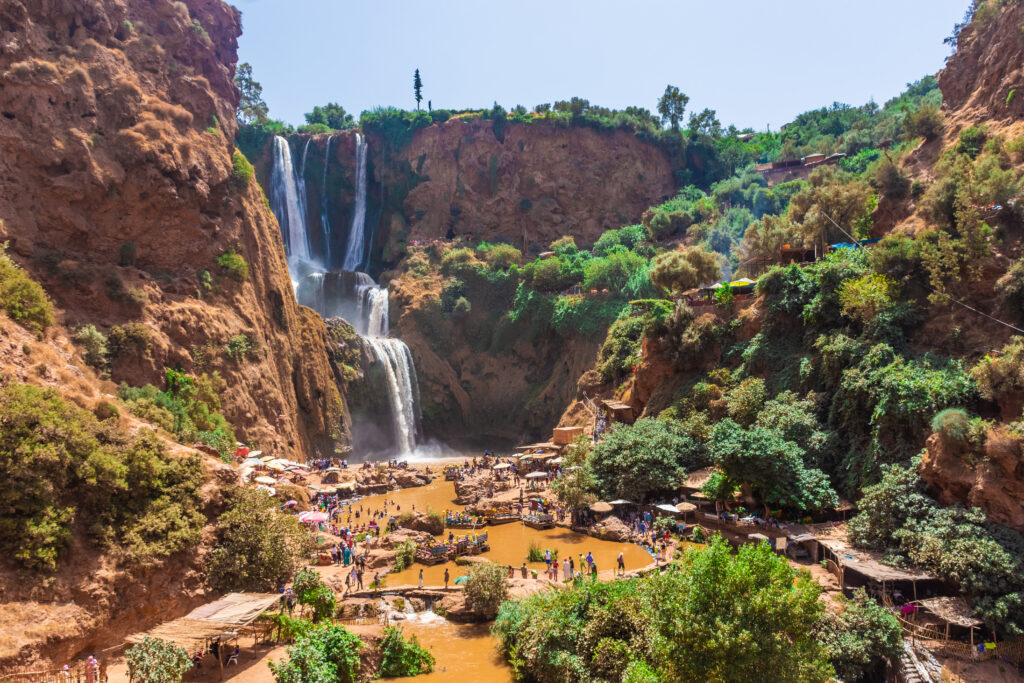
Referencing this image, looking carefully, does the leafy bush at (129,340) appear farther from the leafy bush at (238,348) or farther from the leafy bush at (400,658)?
the leafy bush at (400,658)

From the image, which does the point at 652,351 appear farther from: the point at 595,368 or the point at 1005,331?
the point at 1005,331

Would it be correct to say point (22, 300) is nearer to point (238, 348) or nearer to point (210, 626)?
point (238, 348)

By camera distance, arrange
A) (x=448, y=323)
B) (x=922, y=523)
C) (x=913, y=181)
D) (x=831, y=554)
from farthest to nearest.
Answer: (x=448, y=323) < (x=913, y=181) < (x=831, y=554) < (x=922, y=523)

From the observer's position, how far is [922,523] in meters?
18.6

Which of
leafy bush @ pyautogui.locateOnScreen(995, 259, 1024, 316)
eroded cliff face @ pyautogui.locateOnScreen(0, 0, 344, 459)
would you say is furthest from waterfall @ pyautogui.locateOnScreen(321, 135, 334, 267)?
leafy bush @ pyautogui.locateOnScreen(995, 259, 1024, 316)

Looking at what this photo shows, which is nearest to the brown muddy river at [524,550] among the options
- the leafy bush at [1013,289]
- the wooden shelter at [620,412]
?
the wooden shelter at [620,412]

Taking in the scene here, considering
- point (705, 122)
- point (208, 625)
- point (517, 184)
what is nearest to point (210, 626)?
point (208, 625)

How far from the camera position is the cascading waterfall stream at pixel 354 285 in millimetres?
48844

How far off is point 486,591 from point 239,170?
104ft

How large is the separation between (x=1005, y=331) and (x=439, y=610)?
2142 cm

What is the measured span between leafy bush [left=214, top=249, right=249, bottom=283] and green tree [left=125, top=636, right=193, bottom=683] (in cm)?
2596

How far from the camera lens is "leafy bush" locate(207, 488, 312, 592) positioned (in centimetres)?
1720

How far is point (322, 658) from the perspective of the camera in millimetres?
13656

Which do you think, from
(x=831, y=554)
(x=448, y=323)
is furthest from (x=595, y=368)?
(x=831, y=554)
